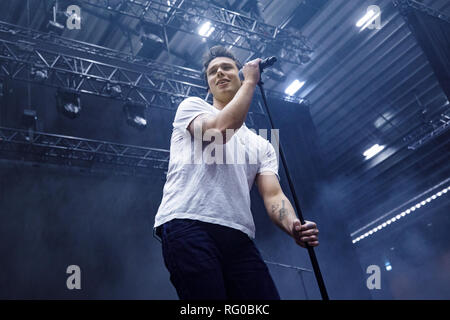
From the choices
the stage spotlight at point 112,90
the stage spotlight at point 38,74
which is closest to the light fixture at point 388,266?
the stage spotlight at point 112,90

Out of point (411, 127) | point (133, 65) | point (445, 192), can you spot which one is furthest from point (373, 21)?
point (445, 192)

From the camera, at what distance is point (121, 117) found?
6742 millimetres

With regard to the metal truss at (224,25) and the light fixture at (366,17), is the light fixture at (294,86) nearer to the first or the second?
the metal truss at (224,25)

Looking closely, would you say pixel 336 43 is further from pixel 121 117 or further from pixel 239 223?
pixel 239 223

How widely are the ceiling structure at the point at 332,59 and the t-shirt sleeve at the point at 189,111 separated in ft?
14.4

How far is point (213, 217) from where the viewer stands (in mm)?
1229

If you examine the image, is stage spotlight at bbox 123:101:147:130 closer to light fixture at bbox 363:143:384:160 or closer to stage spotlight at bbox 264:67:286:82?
stage spotlight at bbox 264:67:286:82

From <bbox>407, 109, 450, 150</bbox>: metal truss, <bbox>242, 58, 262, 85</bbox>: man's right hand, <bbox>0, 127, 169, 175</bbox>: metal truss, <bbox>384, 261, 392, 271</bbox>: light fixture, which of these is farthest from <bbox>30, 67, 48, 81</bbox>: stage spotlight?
<bbox>384, 261, 392, 271</bbox>: light fixture

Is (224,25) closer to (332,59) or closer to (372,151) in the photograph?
(332,59)

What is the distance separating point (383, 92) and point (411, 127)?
4.15 ft

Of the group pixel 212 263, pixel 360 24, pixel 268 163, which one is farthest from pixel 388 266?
pixel 212 263

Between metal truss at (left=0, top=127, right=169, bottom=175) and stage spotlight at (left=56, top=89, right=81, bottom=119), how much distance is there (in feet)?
1.32

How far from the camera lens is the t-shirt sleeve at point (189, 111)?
1.37 metres

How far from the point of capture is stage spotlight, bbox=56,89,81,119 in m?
5.46
